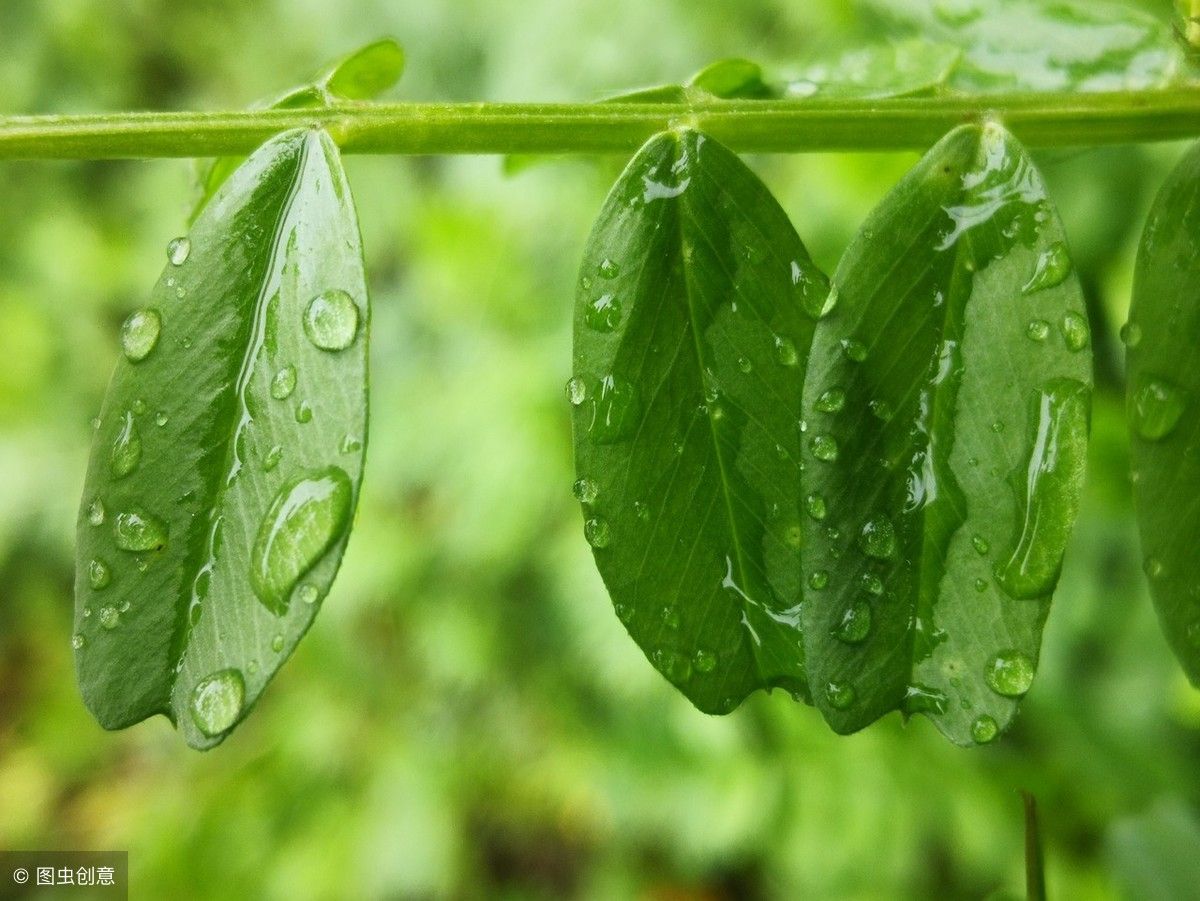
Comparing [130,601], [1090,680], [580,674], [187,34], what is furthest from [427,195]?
[130,601]

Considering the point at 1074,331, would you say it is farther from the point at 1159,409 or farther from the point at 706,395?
the point at 706,395

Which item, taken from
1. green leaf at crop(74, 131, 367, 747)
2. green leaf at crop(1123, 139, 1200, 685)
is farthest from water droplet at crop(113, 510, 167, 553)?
green leaf at crop(1123, 139, 1200, 685)

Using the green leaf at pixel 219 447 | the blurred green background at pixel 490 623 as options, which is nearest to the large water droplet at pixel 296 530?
the green leaf at pixel 219 447

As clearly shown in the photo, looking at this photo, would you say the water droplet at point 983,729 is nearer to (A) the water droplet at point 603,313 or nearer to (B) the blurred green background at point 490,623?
(A) the water droplet at point 603,313

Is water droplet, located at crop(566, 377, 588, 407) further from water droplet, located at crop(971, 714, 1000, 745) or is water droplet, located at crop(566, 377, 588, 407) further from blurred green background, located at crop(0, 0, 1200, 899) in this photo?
blurred green background, located at crop(0, 0, 1200, 899)

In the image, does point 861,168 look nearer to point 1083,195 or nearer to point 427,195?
point 1083,195

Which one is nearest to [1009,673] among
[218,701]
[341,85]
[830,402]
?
[830,402]
